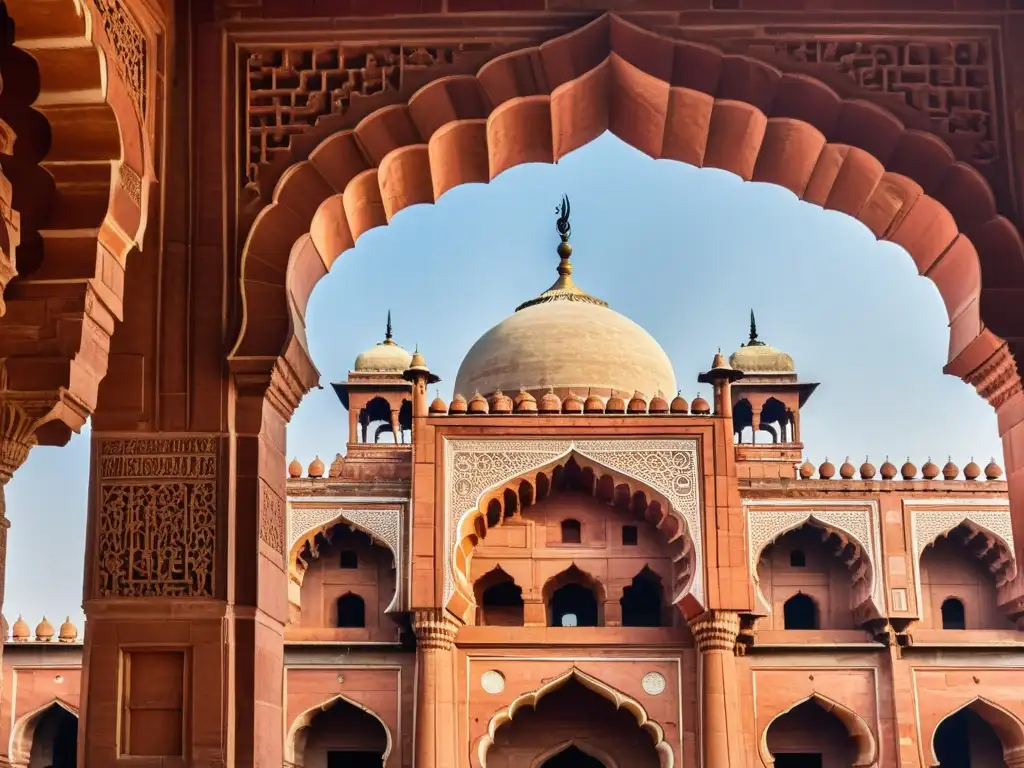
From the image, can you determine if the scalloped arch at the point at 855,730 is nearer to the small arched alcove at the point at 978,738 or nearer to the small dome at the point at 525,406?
the small arched alcove at the point at 978,738

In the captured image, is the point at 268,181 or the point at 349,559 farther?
the point at 349,559

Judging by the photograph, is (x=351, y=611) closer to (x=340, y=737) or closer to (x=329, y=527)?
(x=329, y=527)

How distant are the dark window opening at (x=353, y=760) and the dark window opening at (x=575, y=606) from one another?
2766 millimetres

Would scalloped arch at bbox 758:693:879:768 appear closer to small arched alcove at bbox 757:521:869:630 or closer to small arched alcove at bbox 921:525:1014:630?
small arched alcove at bbox 757:521:869:630

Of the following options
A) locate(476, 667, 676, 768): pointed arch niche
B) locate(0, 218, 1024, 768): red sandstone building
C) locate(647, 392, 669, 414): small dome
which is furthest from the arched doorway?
locate(647, 392, 669, 414): small dome

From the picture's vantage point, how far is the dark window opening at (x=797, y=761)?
63.7ft

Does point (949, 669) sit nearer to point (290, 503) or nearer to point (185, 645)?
point (290, 503)

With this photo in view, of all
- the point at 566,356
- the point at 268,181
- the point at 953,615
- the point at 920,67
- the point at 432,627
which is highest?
the point at 566,356

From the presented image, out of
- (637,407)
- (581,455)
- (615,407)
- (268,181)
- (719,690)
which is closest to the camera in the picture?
(268,181)

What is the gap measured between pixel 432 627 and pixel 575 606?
281 centimetres

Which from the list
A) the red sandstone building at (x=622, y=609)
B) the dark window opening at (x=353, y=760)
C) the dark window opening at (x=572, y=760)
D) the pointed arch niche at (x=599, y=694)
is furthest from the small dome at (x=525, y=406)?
→ the dark window opening at (x=353, y=760)

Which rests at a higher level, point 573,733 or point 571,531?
point 571,531

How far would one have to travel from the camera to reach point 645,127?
6172 millimetres

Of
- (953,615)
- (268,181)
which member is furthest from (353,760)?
(268,181)
